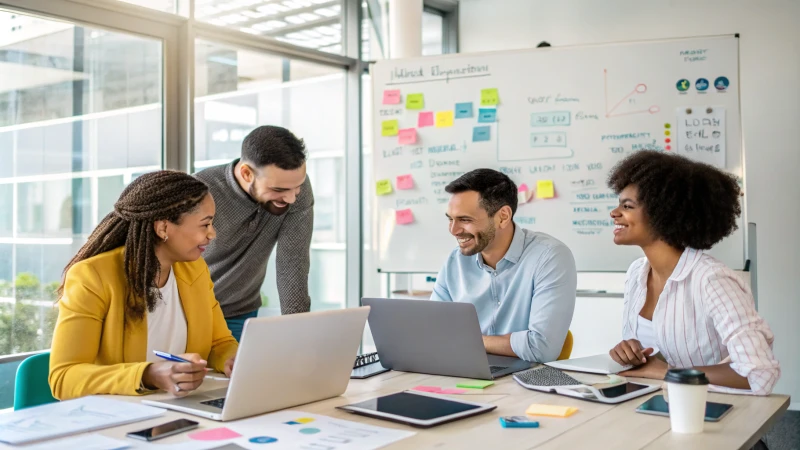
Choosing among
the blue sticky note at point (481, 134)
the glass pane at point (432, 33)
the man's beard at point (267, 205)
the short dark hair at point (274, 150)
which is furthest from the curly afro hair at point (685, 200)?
the glass pane at point (432, 33)

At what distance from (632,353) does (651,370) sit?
0.19ft

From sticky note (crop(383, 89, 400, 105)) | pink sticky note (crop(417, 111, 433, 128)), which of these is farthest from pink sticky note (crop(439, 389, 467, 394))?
sticky note (crop(383, 89, 400, 105))

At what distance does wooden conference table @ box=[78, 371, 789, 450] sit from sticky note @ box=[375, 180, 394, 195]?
7.22 ft

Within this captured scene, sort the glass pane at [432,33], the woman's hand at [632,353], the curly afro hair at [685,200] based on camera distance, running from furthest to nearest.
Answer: the glass pane at [432,33] < the curly afro hair at [685,200] < the woman's hand at [632,353]

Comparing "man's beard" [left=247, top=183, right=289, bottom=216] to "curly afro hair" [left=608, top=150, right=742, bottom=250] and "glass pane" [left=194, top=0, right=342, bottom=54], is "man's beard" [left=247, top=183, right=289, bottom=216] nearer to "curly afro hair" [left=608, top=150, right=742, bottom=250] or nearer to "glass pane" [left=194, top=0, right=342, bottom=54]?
"curly afro hair" [left=608, top=150, right=742, bottom=250]

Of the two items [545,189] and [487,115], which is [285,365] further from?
[487,115]

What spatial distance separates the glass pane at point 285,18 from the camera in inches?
152

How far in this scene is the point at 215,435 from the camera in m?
1.35

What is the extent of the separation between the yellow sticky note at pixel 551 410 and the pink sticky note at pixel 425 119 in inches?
95.6

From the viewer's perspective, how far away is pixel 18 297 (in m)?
3.06

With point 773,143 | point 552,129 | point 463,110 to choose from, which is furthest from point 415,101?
point 773,143

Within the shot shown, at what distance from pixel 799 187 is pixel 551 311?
2366 millimetres

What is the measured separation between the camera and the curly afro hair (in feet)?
6.61

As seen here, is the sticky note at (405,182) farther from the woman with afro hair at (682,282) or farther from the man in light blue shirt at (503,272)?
the woman with afro hair at (682,282)
